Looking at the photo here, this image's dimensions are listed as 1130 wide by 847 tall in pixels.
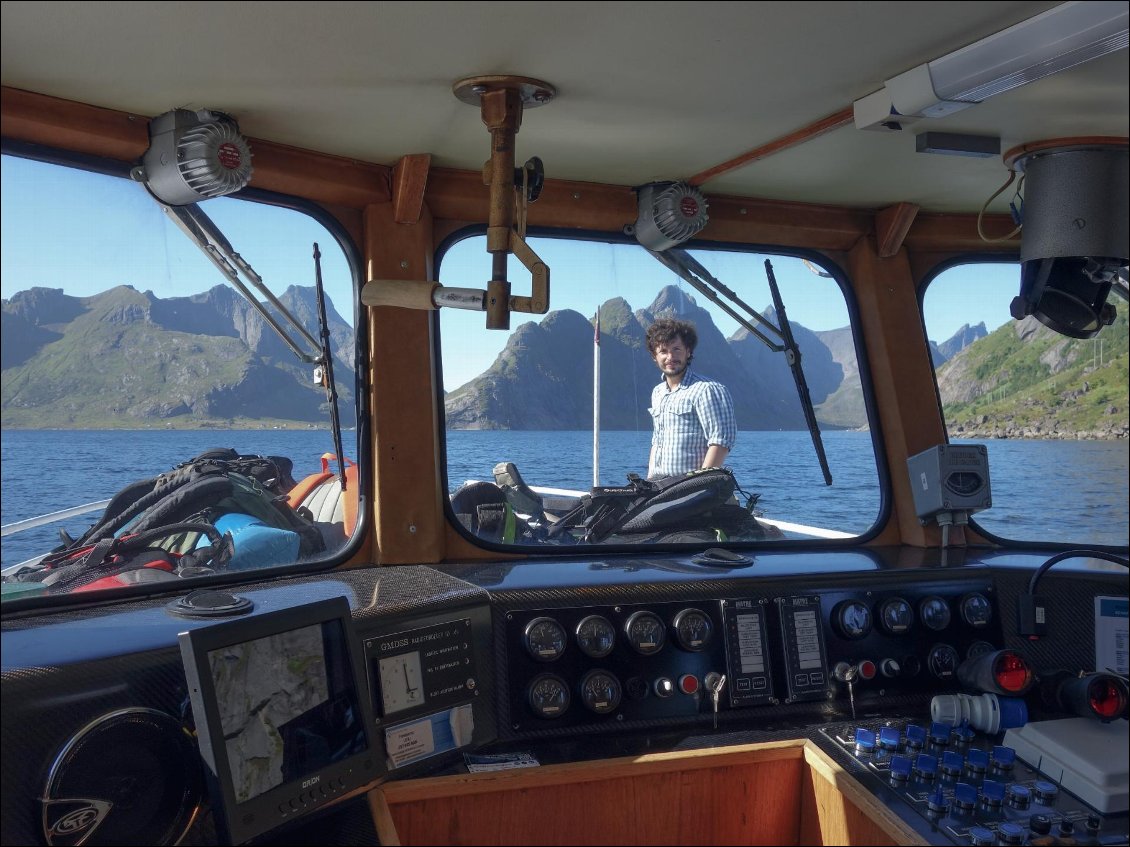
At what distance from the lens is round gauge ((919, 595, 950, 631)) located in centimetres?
244

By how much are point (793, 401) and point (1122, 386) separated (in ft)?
3.09

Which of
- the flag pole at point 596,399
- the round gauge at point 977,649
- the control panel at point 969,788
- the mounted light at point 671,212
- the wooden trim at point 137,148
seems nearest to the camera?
the control panel at point 969,788

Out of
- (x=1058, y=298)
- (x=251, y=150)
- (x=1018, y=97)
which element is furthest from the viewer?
(x=1058, y=298)

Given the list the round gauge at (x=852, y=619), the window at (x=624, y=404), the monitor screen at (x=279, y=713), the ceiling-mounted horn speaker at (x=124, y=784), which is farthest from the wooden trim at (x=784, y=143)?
the ceiling-mounted horn speaker at (x=124, y=784)

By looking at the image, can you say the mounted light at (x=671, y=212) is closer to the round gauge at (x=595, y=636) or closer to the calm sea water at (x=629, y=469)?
the calm sea water at (x=629, y=469)

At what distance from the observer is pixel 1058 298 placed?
2.50 metres

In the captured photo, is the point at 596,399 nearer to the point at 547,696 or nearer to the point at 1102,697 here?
the point at 547,696

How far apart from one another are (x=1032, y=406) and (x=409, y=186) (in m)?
1.84

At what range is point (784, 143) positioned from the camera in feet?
7.57

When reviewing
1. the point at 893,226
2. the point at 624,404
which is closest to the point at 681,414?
the point at 624,404

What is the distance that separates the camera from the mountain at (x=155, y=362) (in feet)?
6.56

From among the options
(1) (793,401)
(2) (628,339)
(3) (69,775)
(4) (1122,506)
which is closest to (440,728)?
(3) (69,775)

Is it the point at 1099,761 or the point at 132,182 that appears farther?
the point at 132,182

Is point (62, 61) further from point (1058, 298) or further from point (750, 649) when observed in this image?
point (1058, 298)
